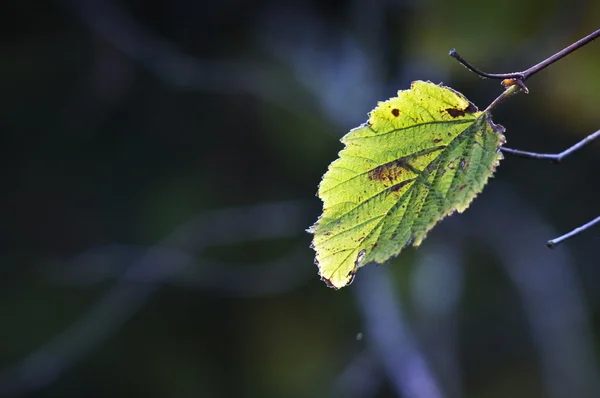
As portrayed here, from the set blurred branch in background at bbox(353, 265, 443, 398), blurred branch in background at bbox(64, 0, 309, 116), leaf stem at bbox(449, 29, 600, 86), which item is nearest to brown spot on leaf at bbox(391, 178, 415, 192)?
leaf stem at bbox(449, 29, 600, 86)

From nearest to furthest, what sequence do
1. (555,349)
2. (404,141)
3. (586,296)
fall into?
1. (404,141)
2. (555,349)
3. (586,296)

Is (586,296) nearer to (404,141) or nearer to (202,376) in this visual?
(202,376)

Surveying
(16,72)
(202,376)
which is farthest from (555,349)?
Result: (16,72)

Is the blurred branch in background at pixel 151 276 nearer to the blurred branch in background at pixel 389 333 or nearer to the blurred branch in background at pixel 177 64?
the blurred branch in background at pixel 389 333

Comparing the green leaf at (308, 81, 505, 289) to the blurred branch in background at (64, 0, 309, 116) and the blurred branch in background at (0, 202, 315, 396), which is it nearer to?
the blurred branch in background at (0, 202, 315, 396)

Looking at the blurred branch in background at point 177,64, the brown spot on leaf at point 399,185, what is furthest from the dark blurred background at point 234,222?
the brown spot on leaf at point 399,185

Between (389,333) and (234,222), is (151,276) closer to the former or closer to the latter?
(234,222)
